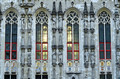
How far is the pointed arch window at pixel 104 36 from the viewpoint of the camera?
1137 inches

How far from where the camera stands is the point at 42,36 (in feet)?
95.1

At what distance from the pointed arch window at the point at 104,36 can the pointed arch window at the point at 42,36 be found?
559cm

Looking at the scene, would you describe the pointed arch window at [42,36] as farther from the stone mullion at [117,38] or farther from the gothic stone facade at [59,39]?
the stone mullion at [117,38]

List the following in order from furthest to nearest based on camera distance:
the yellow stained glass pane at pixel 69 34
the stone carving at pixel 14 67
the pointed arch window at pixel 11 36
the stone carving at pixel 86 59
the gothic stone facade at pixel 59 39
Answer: the yellow stained glass pane at pixel 69 34 < the pointed arch window at pixel 11 36 < the stone carving at pixel 14 67 < the gothic stone facade at pixel 59 39 < the stone carving at pixel 86 59

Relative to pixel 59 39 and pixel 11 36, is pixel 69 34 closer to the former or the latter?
pixel 59 39

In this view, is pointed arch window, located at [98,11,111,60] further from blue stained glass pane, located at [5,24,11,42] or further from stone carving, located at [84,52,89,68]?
blue stained glass pane, located at [5,24,11,42]

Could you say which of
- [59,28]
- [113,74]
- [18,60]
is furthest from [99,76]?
[18,60]

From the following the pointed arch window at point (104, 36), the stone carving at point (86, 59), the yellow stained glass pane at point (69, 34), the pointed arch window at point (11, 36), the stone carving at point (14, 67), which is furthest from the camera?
the yellow stained glass pane at point (69, 34)

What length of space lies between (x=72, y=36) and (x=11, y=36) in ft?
20.4

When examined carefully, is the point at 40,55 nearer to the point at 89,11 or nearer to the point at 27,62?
the point at 27,62

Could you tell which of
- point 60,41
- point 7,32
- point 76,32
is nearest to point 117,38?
point 76,32

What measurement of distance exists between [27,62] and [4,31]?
Result: 4.00 meters

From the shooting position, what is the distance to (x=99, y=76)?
2850cm

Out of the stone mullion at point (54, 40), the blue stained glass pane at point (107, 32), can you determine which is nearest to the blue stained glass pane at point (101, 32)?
the blue stained glass pane at point (107, 32)
